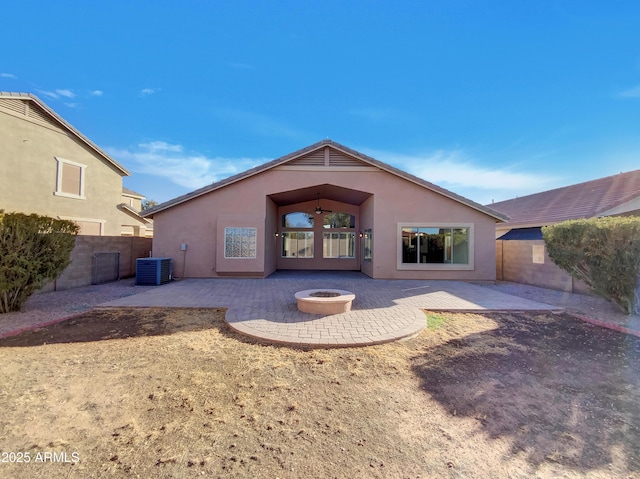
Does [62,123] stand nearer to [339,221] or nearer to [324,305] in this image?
[339,221]

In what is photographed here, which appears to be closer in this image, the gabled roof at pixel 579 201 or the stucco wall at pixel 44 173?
the stucco wall at pixel 44 173

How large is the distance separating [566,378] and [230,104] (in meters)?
14.7

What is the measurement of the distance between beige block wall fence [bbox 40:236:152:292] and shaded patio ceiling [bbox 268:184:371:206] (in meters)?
7.01

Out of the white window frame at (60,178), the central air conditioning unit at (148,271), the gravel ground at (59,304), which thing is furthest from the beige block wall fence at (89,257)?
the white window frame at (60,178)

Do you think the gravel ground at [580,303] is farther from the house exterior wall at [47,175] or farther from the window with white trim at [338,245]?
the house exterior wall at [47,175]

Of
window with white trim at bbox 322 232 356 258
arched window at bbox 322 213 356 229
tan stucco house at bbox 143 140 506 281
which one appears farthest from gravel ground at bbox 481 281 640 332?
Answer: arched window at bbox 322 213 356 229

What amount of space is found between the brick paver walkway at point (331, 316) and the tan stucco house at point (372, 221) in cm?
104

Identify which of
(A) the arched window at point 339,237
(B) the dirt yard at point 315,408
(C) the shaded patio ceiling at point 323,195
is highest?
(C) the shaded patio ceiling at point 323,195

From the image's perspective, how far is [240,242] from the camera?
42.0ft

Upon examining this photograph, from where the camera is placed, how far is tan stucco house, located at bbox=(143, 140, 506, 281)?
12.8m

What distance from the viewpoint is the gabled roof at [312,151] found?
1260cm

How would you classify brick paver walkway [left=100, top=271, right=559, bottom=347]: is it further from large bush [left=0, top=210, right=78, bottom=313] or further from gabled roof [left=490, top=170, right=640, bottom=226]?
gabled roof [left=490, top=170, right=640, bottom=226]

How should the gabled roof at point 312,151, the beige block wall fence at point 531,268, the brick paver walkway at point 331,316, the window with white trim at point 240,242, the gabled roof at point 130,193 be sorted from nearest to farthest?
the brick paver walkway at point 331,316 < the beige block wall fence at point 531,268 < the gabled roof at point 312,151 < the window with white trim at point 240,242 < the gabled roof at point 130,193

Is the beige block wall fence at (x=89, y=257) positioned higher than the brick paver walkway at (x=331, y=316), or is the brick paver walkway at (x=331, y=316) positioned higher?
the beige block wall fence at (x=89, y=257)
